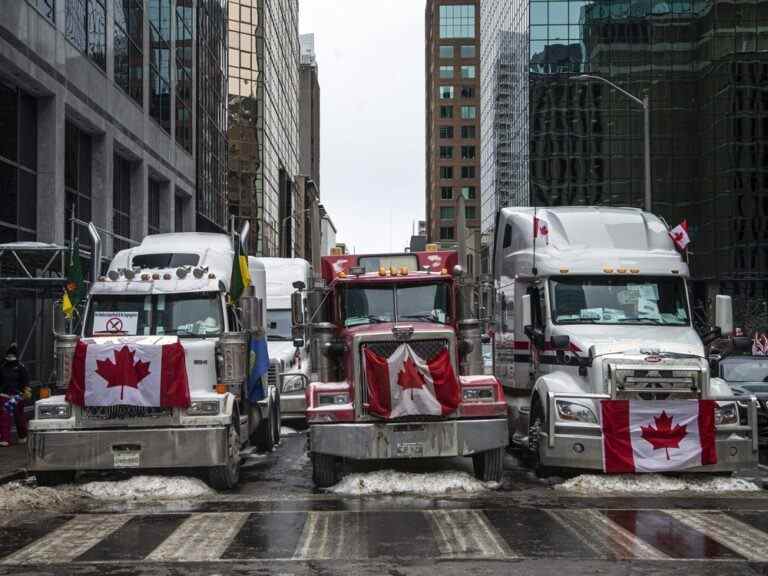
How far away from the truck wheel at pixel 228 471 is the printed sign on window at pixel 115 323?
6.64ft

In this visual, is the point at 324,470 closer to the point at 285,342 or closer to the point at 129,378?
the point at 129,378

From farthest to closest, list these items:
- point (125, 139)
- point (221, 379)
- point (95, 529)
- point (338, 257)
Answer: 1. point (125, 139)
2. point (338, 257)
3. point (221, 379)
4. point (95, 529)

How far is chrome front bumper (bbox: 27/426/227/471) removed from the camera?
13.5 metres

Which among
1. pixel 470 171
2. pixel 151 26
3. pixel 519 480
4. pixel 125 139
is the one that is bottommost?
pixel 519 480

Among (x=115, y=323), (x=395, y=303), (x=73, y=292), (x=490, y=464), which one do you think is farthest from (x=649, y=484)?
(x=73, y=292)

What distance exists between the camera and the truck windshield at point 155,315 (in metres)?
14.8

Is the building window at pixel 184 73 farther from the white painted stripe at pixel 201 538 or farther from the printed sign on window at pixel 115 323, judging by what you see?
the white painted stripe at pixel 201 538

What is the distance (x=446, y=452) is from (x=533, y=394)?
95.2 inches

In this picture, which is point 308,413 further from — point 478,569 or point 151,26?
point 151,26

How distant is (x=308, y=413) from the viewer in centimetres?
1377

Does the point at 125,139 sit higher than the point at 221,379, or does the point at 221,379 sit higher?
the point at 125,139

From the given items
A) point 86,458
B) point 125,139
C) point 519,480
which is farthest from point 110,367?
point 125,139

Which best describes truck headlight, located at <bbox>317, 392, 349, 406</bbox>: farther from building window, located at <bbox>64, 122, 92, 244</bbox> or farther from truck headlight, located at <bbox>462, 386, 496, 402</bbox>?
building window, located at <bbox>64, 122, 92, 244</bbox>

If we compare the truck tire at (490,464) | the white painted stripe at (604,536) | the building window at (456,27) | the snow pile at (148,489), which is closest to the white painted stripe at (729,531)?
the white painted stripe at (604,536)
